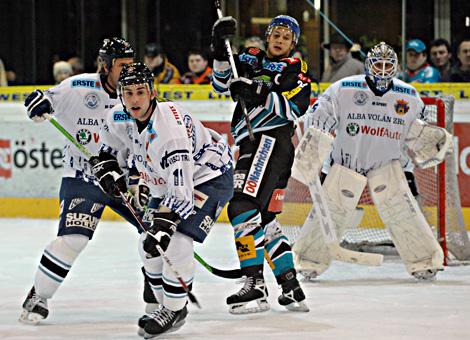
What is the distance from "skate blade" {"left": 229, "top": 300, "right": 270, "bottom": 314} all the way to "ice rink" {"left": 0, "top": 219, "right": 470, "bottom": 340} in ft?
0.11

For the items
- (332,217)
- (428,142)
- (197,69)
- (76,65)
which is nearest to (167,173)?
(332,217)

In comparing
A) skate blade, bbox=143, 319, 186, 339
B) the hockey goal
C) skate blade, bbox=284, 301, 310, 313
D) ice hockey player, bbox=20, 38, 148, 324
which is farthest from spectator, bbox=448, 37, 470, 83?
skate blade, bbox=143, 319, 186, 339

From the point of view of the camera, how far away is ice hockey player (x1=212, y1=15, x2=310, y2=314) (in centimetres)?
477

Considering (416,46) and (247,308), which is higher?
Answer: (416,46)

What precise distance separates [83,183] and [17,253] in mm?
2250

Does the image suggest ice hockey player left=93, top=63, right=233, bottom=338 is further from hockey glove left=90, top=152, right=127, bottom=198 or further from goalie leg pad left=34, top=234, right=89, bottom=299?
goalie leg pad left=34, top=234, right=89, bottom=299

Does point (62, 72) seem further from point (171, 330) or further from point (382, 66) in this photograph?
point (171, 330)

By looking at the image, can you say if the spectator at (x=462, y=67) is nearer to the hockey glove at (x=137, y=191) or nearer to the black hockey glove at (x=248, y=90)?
the black hockey glove at (x=248, y=90)

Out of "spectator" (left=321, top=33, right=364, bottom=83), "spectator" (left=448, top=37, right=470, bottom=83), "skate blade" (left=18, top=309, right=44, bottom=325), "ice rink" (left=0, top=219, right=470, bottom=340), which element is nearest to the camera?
"ice rink" (left=0, top=219, right=470, bottom=340)

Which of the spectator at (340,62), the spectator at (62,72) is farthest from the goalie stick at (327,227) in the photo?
the spectator at (62,72)

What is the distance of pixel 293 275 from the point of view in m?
4.86

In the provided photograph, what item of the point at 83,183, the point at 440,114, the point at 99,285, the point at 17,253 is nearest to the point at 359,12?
the point at 440,114

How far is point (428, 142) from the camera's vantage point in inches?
229

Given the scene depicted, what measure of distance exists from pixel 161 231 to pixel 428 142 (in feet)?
7.15
